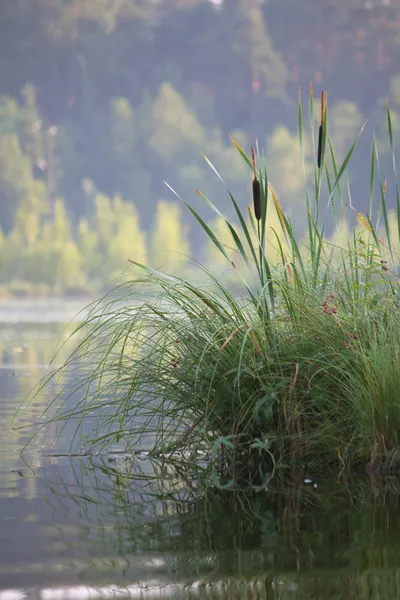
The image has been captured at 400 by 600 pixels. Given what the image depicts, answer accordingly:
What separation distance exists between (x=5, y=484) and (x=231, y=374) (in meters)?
0.57

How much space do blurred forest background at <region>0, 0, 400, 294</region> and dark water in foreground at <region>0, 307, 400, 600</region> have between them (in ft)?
120

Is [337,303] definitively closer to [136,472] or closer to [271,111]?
[136,472]

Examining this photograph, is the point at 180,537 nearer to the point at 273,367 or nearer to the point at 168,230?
the point at 273,367

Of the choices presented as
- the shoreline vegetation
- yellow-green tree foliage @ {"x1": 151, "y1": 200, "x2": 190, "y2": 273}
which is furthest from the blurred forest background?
the shoreline vegetation

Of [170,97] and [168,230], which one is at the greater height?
[170,97]

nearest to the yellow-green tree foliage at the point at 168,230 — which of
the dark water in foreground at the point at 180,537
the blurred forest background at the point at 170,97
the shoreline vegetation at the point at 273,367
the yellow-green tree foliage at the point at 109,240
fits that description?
the blurred forest background at the point at 170,97

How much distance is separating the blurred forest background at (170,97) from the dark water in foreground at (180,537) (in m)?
36.7

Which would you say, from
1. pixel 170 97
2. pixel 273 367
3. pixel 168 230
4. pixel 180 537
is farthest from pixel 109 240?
pixel 180 537

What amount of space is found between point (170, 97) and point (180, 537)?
43547mm

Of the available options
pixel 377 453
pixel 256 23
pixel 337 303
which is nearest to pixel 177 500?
pixel 377 453

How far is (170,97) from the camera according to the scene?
44.3 m

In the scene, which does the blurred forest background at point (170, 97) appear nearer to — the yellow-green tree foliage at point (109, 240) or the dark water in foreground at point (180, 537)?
the yellow-green tree foliage at point (109, 240)

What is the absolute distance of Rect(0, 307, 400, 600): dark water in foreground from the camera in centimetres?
142

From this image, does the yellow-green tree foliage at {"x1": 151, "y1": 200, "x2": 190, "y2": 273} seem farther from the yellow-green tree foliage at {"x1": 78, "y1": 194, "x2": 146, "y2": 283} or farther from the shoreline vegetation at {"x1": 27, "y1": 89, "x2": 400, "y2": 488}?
the shoreline vegetation at {"x1": 27, "y1": 89, "x2": 400, "y2": 488}
